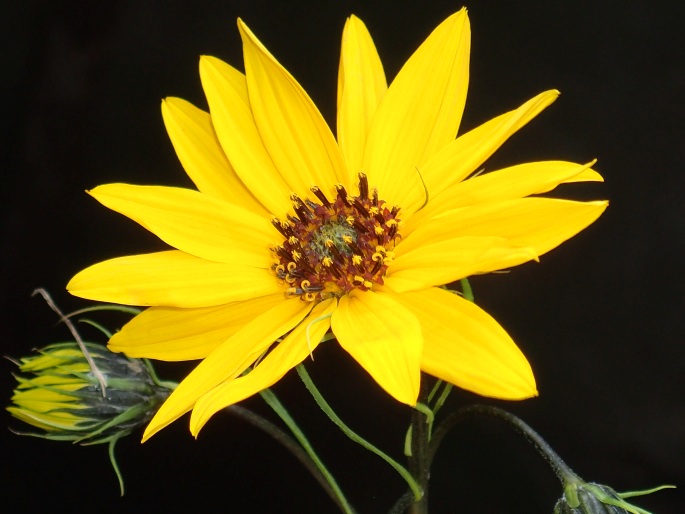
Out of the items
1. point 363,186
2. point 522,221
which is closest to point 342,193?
point 363,186

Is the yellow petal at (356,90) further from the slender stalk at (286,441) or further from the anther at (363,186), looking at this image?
the slender stalk at (286,441)

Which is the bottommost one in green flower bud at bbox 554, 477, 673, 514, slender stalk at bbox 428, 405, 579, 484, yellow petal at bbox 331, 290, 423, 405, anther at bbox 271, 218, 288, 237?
green flower bud at bbox 554, 477, 673, 514

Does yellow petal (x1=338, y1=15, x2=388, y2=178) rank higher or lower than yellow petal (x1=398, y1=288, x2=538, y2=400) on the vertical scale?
higher

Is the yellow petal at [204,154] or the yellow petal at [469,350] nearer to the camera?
the yellow petal at [469,350]

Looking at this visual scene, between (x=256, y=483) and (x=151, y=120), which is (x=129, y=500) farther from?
(x=151, y=120)

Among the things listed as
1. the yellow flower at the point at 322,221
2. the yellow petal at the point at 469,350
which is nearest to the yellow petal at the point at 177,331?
the yellow flower at the point at 322,221

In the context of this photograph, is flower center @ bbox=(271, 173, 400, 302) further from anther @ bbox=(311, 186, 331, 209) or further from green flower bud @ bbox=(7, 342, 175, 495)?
green flower bud @ bbox=(7, 342, 175, 495)

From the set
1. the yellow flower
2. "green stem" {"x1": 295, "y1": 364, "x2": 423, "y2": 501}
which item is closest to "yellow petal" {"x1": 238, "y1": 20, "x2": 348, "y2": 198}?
the yellow flower
